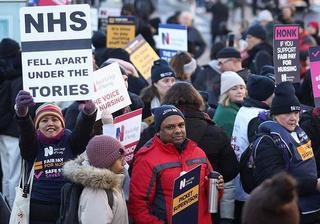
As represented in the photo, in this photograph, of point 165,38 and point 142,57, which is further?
point 165,38

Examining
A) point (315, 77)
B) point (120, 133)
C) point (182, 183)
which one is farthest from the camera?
point (315, 77)

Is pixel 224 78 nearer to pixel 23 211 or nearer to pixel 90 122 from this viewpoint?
pixel 90 122

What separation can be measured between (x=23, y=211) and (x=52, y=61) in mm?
1241

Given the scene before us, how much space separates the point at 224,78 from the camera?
891 cm

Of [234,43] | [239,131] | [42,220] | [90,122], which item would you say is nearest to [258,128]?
[239,131]

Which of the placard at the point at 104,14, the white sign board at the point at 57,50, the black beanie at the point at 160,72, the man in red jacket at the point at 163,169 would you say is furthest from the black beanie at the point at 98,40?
the man in red jacket at the point at 163,169

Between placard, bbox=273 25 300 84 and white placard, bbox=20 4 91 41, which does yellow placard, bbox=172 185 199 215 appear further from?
placard, bbox=273 25 300 84

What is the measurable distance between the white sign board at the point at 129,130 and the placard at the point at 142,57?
4.02 m

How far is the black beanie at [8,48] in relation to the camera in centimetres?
1002

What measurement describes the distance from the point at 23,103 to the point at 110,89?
1.52 metres

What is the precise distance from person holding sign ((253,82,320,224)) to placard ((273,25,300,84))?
138cm

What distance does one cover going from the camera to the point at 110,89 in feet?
26.3

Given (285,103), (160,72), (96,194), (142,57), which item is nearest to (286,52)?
(160,72)

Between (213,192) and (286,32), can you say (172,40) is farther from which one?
(213,192)
